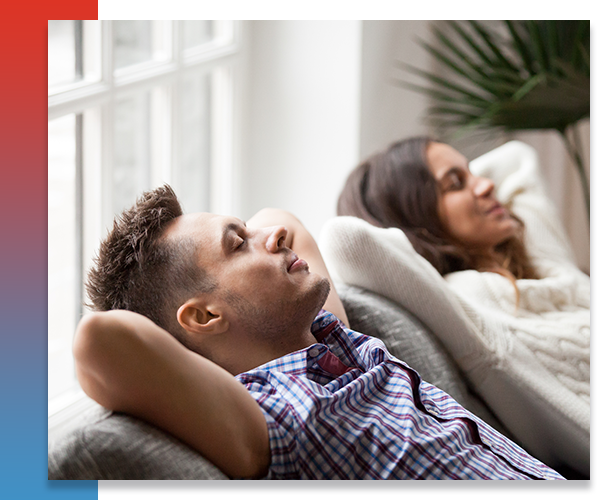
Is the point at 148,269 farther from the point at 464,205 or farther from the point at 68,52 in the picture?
the point at 464,205

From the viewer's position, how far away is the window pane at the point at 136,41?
1.52m

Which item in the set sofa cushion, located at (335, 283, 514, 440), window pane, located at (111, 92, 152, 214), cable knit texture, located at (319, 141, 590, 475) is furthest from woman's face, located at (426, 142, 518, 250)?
window pane, located at (111, 92, 152, 214)

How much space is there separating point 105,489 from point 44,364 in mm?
119

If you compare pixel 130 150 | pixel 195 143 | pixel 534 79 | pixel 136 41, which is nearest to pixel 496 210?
pixel 534 79

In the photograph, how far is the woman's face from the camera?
1306 mm

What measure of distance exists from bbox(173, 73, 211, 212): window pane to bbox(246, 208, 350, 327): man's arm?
26 cm

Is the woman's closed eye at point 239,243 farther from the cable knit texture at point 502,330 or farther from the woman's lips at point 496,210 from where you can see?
the woman's lips at point 496,210

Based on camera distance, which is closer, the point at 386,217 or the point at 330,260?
the point at 330,260

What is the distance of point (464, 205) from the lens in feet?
4.43

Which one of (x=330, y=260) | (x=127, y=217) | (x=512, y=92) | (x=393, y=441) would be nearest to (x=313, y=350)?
(x=393, y=441)

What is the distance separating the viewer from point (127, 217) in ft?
1.93

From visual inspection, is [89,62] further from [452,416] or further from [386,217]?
[452,416]

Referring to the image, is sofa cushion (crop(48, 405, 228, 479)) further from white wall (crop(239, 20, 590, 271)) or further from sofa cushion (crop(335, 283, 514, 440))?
white wall (crop(239, 20, 590, 271))

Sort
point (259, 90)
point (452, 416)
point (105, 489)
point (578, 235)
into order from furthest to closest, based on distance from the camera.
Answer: point (578, 235) → point (259, 90) → point (452, 416) → point (105, 489)
